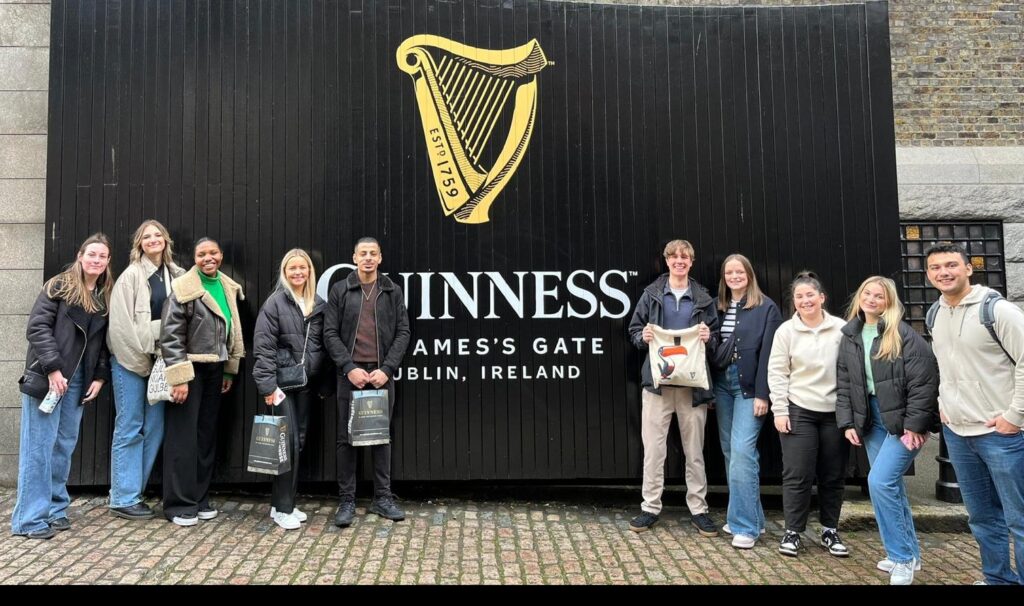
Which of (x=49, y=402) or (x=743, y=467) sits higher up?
(x=49, y=402)

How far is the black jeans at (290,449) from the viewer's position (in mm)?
4500

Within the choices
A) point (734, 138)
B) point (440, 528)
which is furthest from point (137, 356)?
point (734, 138)

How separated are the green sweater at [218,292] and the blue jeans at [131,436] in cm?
74

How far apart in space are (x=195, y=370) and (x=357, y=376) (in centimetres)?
121

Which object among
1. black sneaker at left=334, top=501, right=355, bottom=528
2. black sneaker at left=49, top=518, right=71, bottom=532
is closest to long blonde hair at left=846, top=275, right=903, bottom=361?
black sneaker at left=334, top=501, right=355, bottom=528

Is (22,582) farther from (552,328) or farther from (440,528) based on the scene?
(552,328)

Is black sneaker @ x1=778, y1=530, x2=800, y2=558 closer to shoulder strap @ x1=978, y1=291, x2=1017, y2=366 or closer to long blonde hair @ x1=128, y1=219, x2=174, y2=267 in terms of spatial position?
shoulder strap @ x1=978, y1=291, x2=1017, y2=366

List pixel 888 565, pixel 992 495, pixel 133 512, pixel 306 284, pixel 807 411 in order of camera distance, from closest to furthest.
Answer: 1. pixel 992 495
2. pixel 888 565
3. pixel 807 411
4. pixel 133 512
5. pixel 306 284

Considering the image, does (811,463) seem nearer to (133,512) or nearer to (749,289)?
(749,289)

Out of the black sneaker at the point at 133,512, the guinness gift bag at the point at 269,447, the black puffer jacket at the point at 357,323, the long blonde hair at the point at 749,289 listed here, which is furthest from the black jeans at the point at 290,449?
the long blonde hair at the point at 749,289

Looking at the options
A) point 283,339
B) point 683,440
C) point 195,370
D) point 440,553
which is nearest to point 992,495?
point 683,440

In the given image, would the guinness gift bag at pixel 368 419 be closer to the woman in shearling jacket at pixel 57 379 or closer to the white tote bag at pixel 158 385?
the white tote bag at pixel 158 385

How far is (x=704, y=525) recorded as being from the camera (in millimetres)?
4492

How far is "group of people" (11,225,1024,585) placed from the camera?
3803 millimetres
